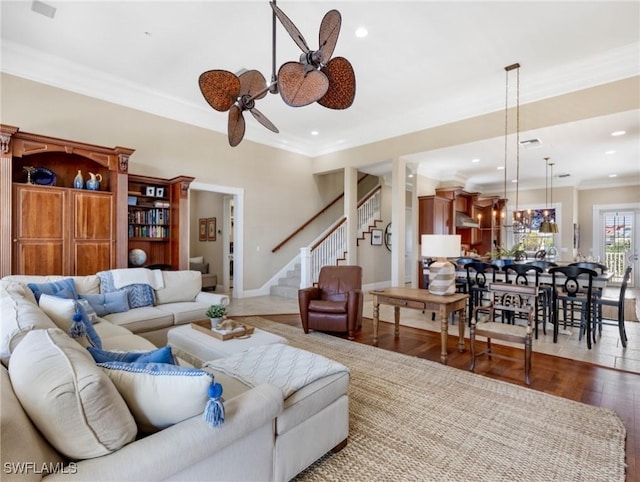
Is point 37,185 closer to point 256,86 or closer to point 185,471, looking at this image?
point 256,86

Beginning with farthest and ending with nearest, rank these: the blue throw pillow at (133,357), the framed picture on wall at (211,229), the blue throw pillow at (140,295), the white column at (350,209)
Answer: the framed picture on wall at (211,229) < the white column at (350,209) < the blue throw pillow at (140,295) < the blue throw pillow at (133,357)

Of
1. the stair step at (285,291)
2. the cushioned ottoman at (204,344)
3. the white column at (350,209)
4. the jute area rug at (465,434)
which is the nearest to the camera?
the jute area rug at (465,434)

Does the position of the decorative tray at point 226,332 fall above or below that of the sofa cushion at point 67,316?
below

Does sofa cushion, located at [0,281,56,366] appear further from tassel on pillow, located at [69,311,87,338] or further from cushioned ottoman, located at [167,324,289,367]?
cushioned ottoman, located at [167,324,289,367]

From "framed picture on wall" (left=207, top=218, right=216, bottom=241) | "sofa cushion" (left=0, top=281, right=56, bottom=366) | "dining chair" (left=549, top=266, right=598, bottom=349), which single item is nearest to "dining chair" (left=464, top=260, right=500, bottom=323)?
"dining chair" (left=549, top=266, right=598, bottom=349)

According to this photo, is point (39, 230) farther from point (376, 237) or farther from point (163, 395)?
point (376, 237)

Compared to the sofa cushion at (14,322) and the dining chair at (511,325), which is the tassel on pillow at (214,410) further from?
the dining chair at (511,325)

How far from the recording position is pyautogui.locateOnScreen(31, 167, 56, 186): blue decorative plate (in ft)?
14.8

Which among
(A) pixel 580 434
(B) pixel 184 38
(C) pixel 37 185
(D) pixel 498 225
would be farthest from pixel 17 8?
(D) pixel 498 225

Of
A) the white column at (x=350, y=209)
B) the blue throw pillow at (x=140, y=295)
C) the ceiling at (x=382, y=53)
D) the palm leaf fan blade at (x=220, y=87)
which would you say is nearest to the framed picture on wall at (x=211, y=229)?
the ceiling at (x=382, y=53)

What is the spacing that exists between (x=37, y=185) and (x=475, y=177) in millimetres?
9141

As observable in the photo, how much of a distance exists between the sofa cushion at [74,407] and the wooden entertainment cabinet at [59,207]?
4064mm

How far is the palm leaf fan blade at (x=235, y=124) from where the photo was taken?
2736mm

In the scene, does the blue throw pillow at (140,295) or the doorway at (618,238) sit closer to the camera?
the blue throw pillow at (140,295)
